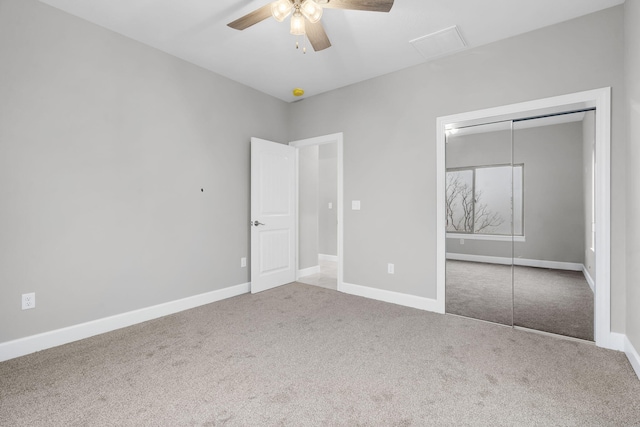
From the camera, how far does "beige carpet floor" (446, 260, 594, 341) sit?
2.60 m

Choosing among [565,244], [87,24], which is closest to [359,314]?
[565,244]

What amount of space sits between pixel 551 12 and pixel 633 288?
2236 mm

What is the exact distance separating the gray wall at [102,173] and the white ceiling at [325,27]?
25 centimetres

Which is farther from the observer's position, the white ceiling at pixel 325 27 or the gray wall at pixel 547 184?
the gray wall at pixel 547 184

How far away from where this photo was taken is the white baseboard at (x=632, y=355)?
199cm

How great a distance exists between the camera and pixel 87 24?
2.61m

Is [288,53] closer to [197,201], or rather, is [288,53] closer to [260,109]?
[260,109]

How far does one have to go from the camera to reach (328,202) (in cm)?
691

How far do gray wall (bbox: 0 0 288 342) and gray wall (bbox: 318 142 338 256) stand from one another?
325 centimetres

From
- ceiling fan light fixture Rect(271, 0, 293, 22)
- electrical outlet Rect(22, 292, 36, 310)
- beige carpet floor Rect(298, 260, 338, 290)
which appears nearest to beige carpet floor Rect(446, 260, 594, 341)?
beige carpet floor Rect(298, 260, 338, 290)

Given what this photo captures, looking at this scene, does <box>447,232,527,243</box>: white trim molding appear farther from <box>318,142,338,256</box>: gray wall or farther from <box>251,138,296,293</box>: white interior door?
<box>318,142,338,256</box>: gray wall

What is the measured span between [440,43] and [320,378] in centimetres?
312

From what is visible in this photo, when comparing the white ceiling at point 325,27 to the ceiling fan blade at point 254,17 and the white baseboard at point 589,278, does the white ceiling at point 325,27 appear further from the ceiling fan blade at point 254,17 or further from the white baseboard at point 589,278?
the white baseboard at point 589,278

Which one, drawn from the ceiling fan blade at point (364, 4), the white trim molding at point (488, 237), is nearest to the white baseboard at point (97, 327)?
the white trim molding at point (488, 237)
